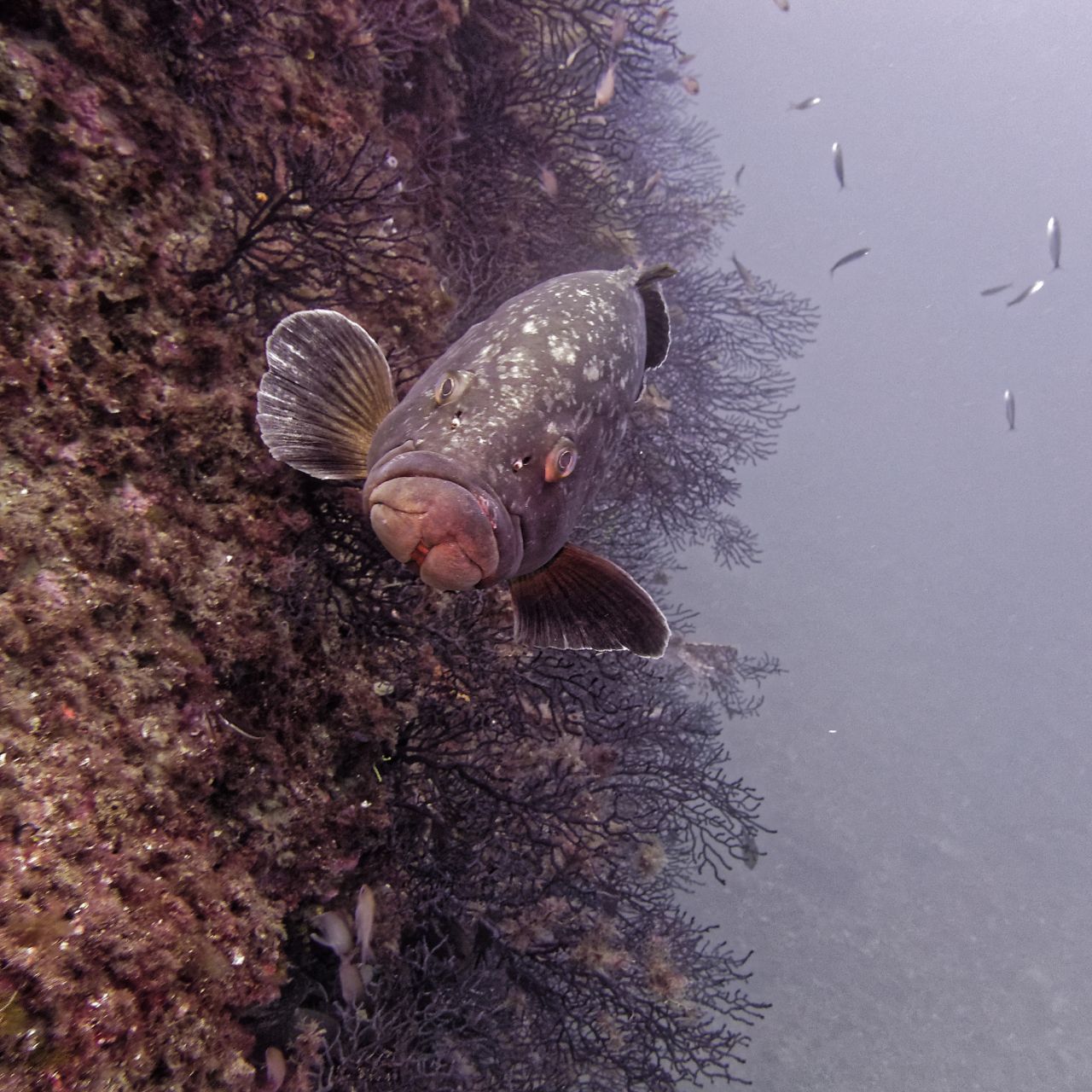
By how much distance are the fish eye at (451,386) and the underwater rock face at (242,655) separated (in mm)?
973

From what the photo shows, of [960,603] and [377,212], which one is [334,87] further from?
[960,603]

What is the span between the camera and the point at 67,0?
2371mm

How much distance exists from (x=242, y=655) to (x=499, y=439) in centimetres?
139

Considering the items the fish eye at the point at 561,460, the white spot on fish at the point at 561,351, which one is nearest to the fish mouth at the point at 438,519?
the fish eye at the point at 561,460

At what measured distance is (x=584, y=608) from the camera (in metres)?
2.64

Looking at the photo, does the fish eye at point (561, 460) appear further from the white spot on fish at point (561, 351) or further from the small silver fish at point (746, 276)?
the small silver fish at point (746, 276)

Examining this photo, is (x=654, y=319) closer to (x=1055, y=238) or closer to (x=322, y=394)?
(x=322, y=394)

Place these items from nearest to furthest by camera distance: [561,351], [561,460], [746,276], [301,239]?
[561,460] → [561,351] → [301,239] → [746,276]

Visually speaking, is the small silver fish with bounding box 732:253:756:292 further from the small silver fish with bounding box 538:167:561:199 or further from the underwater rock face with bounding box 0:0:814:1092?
the underwater rock face with bounding box 0:0:814:1092

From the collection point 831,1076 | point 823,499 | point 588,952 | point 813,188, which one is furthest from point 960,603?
point 813,188

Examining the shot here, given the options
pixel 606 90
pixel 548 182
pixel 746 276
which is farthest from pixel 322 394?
pixel 746 276

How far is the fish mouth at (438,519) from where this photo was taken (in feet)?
5.89

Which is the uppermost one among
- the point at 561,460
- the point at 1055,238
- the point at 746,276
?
the point at 561,460

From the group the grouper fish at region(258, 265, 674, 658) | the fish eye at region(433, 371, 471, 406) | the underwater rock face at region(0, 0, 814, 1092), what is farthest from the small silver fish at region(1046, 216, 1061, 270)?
the fish eye at region(433, 371, 471, 406)
